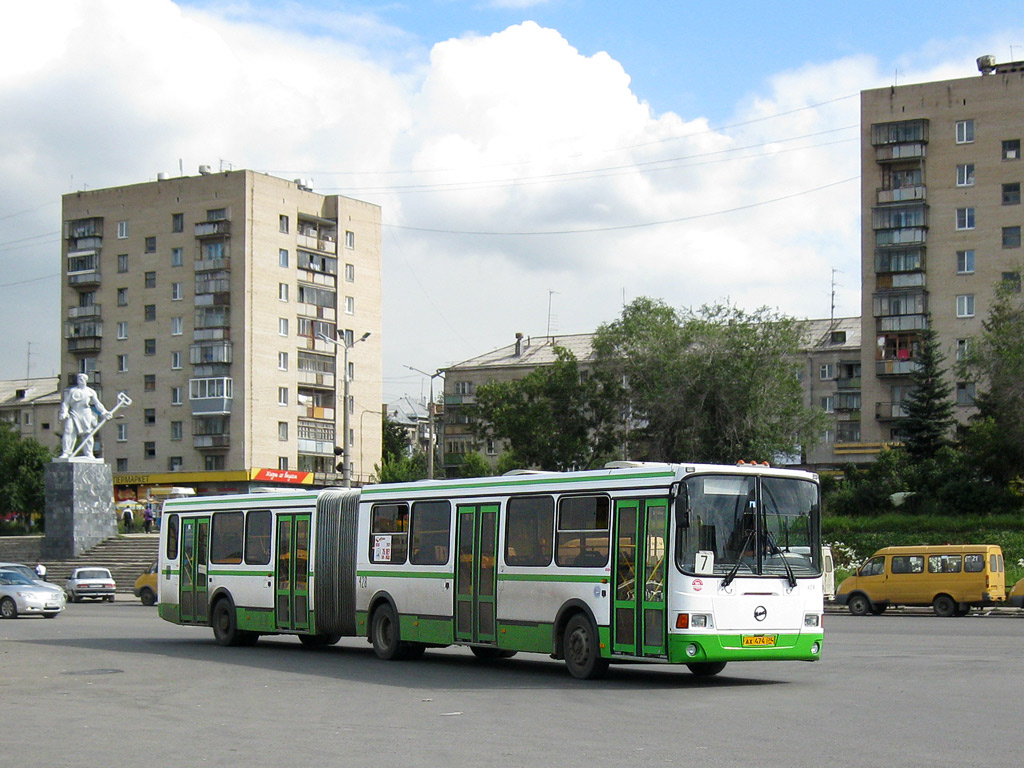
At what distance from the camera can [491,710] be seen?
1376 centimetres

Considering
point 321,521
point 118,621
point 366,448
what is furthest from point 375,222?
point 321,521

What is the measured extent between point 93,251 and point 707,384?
146 feet

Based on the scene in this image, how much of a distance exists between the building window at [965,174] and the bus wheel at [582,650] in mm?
60753

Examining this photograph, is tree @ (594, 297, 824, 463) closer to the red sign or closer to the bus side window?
the red sign

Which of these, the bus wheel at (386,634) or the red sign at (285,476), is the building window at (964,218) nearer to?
the red sign at (285,476)

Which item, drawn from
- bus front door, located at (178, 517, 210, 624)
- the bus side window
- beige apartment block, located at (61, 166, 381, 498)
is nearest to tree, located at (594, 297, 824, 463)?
beige apartment block, located at (61, 166, 381, 498)

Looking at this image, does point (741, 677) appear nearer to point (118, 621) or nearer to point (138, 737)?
point (138, 737)

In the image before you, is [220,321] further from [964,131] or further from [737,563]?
[737,563]

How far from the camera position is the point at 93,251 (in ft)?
295

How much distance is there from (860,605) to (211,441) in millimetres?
53263

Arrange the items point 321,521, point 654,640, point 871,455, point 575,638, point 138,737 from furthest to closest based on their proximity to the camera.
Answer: point 871,455 → point 321,521 → point 575,638 → point 654,640 → point 138,737

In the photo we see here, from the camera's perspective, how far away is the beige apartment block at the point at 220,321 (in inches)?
3314

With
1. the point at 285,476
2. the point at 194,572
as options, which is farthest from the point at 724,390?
the point at 194,572

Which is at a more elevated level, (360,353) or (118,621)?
(360,353)
